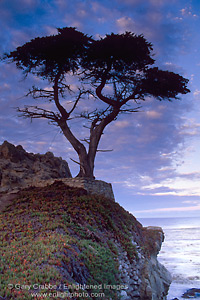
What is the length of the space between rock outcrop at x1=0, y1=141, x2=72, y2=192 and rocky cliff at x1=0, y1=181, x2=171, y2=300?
1.55 metres

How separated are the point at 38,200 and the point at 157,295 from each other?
293 inches

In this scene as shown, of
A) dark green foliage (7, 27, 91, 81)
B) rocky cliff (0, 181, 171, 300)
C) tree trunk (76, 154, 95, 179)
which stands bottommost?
rocky cliff (0, 181, 171, 300)

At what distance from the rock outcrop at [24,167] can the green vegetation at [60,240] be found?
63.6 inches

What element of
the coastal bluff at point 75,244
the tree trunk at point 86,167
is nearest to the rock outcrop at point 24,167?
the coastal bluff at point 75,244

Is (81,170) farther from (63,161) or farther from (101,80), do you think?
(101,80)

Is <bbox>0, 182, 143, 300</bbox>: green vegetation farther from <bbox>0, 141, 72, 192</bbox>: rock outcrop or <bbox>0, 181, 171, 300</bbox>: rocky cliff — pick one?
<bbox>0, 141, 72, 192</bbox>: rock outcrop

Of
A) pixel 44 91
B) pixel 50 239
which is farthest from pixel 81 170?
pixel 50 239

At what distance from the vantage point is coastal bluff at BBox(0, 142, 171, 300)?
21.5 feet

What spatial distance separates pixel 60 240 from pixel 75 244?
24.9 inches

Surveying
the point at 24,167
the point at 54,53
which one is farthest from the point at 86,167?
the point at 54,53

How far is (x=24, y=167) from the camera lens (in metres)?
18.4

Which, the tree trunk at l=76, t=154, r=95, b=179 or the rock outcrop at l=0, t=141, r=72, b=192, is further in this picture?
the tree trunk at l=76, t=154, r=95, b=179

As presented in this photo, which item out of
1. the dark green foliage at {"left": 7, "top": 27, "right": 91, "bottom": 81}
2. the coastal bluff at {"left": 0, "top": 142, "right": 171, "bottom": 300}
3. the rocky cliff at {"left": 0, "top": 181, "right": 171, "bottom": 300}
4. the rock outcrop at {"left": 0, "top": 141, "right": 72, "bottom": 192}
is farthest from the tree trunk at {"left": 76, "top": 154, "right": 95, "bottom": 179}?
the dark green foliage at {"left": 7, "top": 27, "right": 91, "bottom": 81}

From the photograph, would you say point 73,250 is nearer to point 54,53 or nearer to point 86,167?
point 86,167
